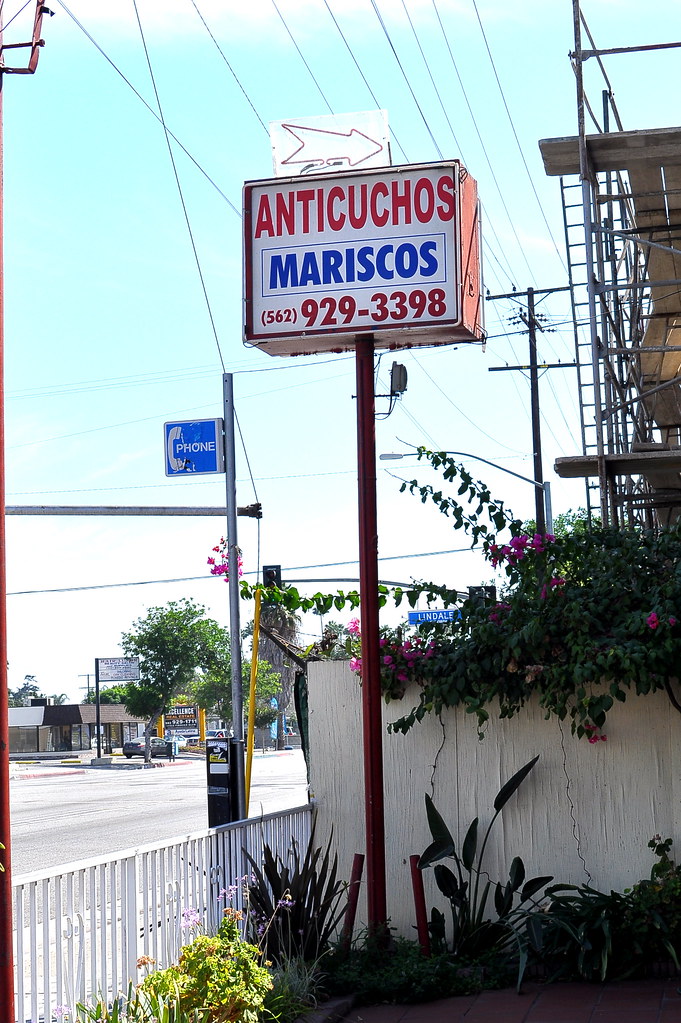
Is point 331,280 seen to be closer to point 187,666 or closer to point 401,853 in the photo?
point 401,853

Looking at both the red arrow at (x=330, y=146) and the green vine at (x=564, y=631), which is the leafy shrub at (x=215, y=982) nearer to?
the green vine at (x=564, y=631)

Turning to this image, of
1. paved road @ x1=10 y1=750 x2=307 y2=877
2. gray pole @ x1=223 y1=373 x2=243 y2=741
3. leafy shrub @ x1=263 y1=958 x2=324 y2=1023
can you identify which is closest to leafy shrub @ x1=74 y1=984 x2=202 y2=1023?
leafy shrub @ x1=263 y1=958 x2=324 y2=1023

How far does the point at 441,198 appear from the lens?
785cm

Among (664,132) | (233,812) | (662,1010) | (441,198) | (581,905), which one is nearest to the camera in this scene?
(662,1010)

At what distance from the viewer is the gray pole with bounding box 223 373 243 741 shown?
36.4 ft

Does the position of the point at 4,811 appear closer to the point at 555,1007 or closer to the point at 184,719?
the point at 555,1007

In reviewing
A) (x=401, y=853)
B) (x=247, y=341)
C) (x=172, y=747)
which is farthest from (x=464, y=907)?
(x=172, y=747)

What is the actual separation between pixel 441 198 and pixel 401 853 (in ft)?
14.8

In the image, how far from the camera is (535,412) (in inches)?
1203

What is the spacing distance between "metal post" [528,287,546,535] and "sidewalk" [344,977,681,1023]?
22253mm

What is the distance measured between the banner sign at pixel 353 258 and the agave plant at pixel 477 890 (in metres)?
3.16

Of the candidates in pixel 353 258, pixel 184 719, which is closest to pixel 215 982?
pixel 353 258

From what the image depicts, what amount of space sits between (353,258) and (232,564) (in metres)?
4.16

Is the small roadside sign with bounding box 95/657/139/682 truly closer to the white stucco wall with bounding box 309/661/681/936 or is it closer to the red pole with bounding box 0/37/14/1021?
the white stucco wall with bounding box 309/661/681/936
